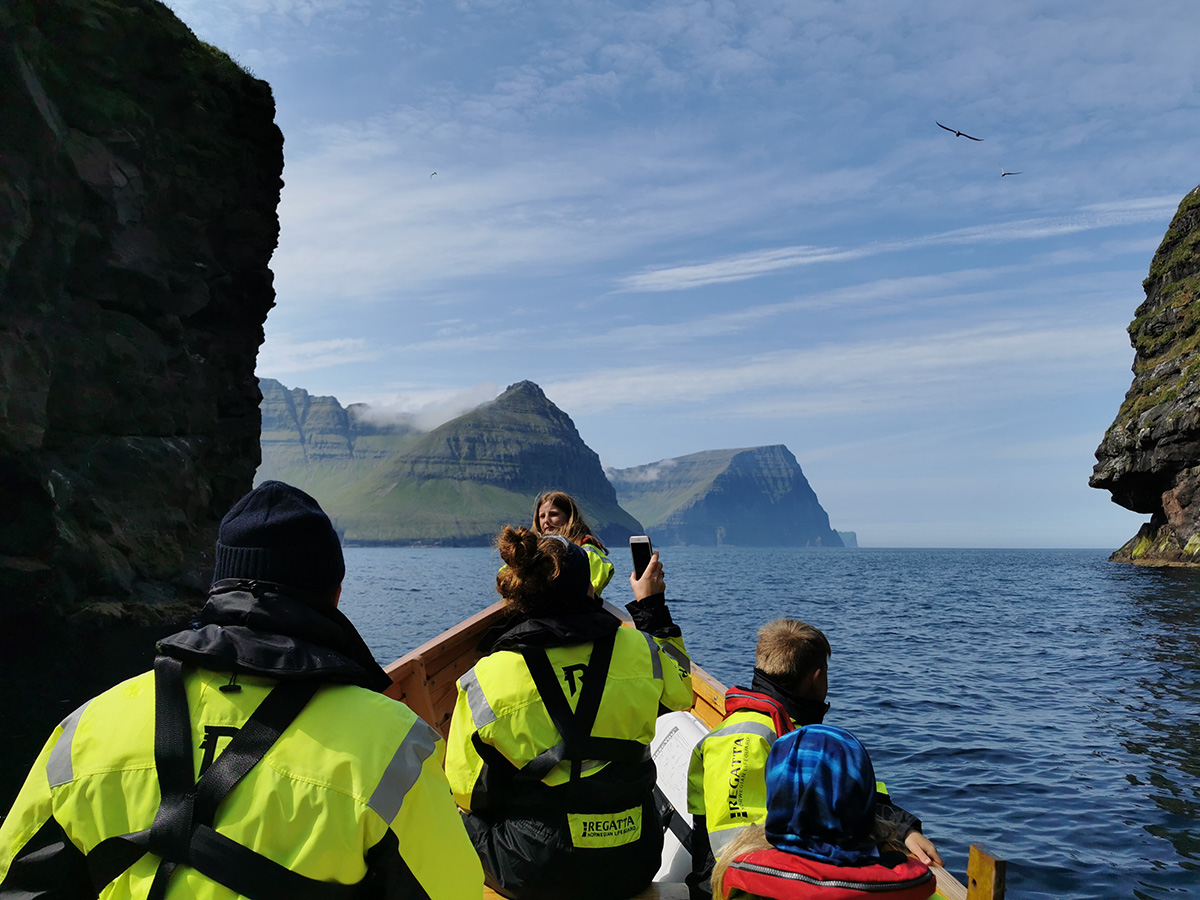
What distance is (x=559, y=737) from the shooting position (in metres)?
3.72

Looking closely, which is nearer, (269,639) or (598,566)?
(269,639)

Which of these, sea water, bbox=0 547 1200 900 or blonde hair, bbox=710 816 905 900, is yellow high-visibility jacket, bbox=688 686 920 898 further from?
sea water, bbox=0 547 1200 900

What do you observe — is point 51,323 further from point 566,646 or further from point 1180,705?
point 1180,705

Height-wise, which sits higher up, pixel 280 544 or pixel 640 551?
pixel 280 544

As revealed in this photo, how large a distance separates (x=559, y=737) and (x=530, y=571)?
743 millimetres

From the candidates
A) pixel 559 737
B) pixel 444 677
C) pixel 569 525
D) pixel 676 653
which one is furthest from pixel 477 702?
pixel 444 677

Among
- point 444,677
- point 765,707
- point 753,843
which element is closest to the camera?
point 753,843

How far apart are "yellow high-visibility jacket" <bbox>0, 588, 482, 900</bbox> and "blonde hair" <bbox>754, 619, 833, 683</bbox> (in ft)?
6.81

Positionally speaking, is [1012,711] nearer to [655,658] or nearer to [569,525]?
[569,525]

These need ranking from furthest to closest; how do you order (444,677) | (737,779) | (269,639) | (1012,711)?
1. (1012,711)
2. (444,677)
3. (737,779)
4. (269,639)

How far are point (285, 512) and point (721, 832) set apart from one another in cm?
241

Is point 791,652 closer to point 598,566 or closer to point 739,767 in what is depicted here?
point 739,767

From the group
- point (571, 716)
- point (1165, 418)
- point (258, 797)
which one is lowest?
point (571, 716)

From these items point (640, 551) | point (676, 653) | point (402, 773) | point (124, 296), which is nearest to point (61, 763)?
point (402, 773)
